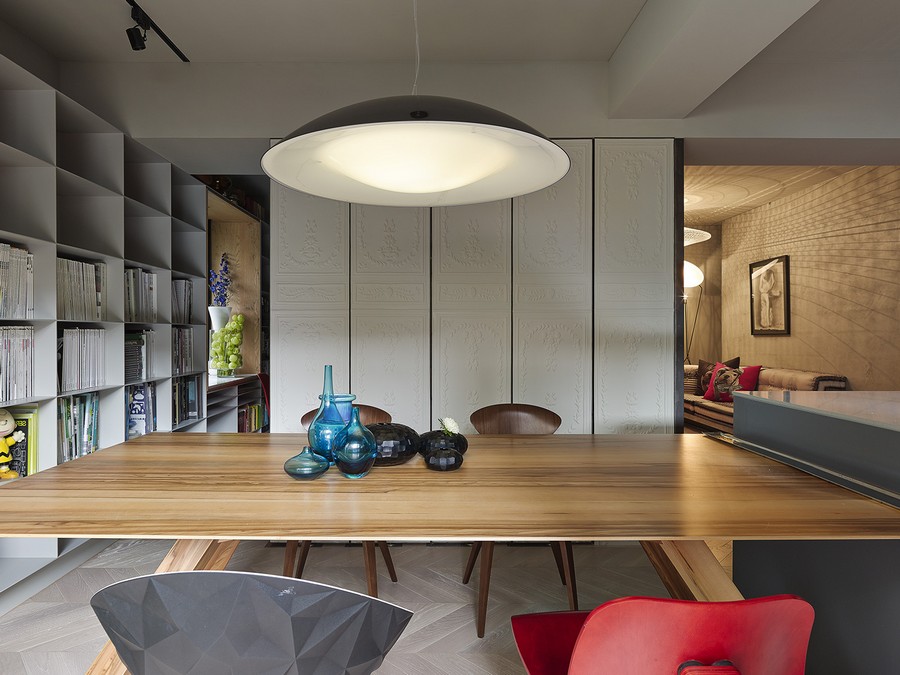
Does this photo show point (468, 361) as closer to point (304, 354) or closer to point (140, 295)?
point (304, 354)

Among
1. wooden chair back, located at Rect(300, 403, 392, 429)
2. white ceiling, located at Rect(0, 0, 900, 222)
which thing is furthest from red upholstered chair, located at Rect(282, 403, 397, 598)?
white ceiling, located at Rect(0, 0, 900, 222)

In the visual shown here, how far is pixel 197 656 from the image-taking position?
915mm

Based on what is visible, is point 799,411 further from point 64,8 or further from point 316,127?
point 64,8

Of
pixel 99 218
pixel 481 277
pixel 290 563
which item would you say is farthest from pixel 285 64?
pixel 290 563

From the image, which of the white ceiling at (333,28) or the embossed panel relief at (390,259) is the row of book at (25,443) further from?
the white ceiling at (333,28)

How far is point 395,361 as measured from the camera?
3426mm

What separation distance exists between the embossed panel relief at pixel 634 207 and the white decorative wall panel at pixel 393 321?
1124 mm

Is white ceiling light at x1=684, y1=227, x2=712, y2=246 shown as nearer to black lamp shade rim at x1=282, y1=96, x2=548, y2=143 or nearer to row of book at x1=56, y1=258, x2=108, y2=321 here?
black lamp shade rim at x1=282, y1=96, x2=548, y2=143

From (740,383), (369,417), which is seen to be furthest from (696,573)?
(740,383)

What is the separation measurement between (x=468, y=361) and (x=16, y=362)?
2.24m

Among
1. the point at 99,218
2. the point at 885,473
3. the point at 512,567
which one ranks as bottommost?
the point at 512,567

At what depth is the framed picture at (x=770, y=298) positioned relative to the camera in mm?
6570

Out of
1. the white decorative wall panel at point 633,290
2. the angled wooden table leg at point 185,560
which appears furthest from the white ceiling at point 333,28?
the angled wooden table leg at point 185,560

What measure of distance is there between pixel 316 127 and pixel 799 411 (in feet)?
5.74
